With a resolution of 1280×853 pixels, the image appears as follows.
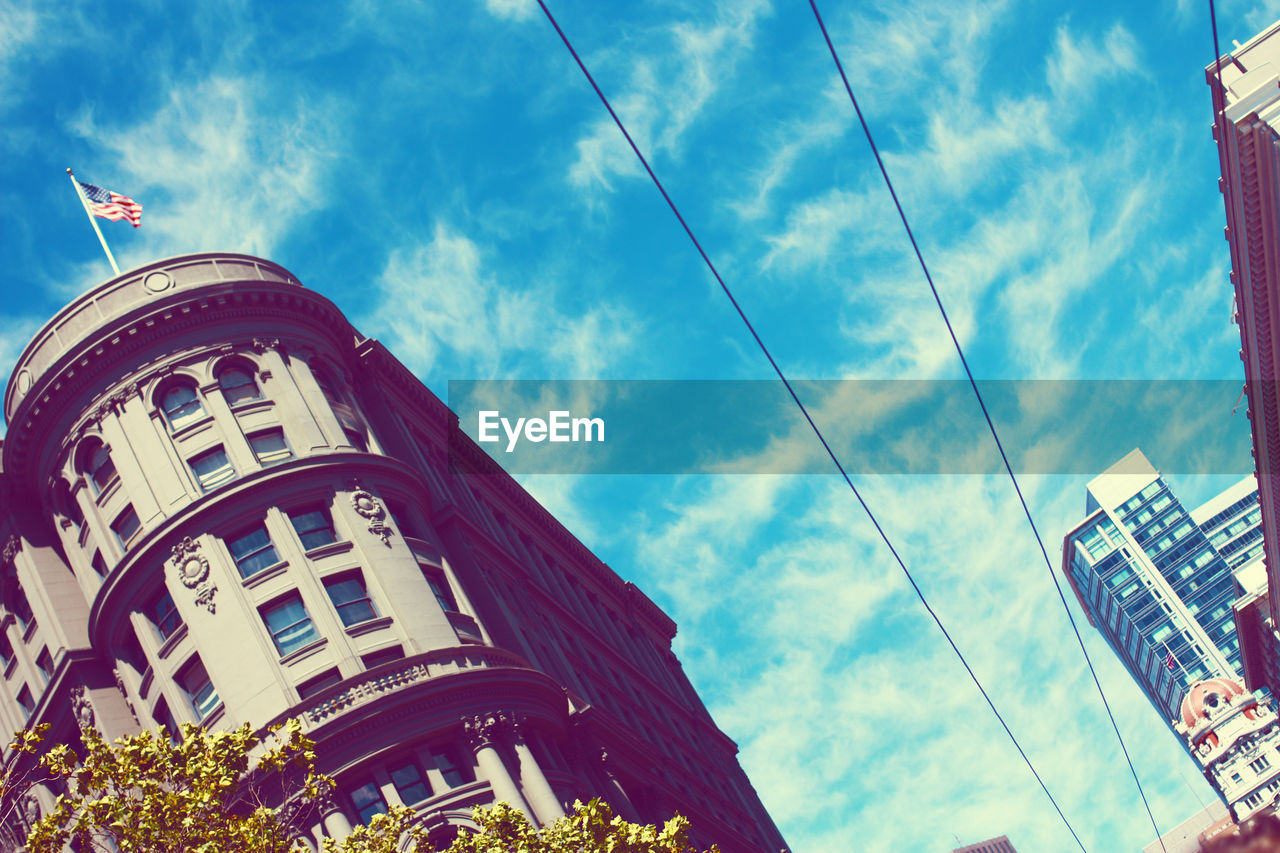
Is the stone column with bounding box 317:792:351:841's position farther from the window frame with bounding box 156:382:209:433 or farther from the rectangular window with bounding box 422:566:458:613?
the window frame with bounding box 156:382:209:433

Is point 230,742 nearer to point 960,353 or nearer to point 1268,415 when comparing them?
point 960,353

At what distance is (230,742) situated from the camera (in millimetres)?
21828

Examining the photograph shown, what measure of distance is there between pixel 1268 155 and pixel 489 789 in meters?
33.8

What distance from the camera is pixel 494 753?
35062 millimetres

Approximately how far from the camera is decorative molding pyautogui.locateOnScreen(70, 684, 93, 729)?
133 ft

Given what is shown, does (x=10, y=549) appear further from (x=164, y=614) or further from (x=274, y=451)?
(x=274, y=451)

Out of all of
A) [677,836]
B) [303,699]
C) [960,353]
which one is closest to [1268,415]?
[960,353]

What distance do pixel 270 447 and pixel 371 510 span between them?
14.3 ft

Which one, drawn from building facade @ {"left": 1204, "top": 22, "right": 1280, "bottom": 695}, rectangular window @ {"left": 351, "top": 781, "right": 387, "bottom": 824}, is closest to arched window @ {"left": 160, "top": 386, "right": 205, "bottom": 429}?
rectangular window @ {"left": 351, "top": 781, "right": 387, "bottom": 824}

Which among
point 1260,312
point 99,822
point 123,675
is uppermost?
point 123,675

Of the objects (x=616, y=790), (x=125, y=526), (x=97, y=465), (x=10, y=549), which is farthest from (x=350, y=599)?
(x=10, y=549)

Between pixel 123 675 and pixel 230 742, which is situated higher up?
pixel 123 675

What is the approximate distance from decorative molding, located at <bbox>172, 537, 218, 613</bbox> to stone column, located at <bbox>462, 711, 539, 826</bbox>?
30.9 ft

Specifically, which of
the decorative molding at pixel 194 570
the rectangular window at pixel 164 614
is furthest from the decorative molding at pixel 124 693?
the decorative molding at pixel 194 570
